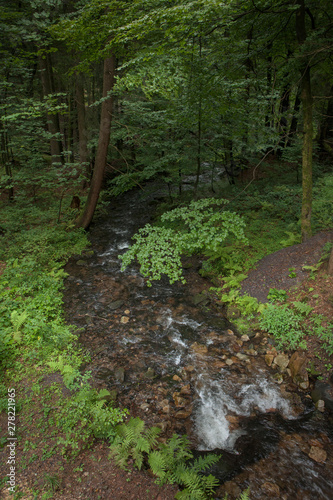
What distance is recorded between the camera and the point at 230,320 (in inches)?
277

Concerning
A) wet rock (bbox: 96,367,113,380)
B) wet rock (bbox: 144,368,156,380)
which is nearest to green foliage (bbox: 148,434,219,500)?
wet rock (bbox: 144,368,156,380)

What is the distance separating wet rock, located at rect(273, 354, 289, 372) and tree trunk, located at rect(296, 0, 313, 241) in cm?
389

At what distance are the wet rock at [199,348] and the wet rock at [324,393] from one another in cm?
230

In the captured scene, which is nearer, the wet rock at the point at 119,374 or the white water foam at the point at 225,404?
the white water foam at the point at 225,404

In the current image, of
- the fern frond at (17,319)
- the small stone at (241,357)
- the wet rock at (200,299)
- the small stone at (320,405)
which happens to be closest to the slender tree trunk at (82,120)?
the wet rock at (200,299)

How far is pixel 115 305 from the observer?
25.5 ft

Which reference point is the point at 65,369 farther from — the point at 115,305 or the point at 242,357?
the point at 242,357

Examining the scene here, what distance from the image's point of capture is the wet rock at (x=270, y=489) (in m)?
3.54

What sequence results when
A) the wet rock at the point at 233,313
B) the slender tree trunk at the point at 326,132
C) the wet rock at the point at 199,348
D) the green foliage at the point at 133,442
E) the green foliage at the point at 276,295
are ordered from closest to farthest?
the green foliage at the point at 133,442 → the wet rock at the point at 199,348 → the green foliage at the point at 276,295 → the wet rock at the point at 233,313 → the slender tree trunk at the point at 326,132

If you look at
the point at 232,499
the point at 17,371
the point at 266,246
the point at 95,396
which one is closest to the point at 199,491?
the point at 232,499

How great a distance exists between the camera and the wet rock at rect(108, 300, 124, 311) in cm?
764

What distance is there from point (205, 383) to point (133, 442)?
1.96 metres

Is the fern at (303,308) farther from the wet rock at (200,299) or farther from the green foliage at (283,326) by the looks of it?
the wet rock at (200,299)

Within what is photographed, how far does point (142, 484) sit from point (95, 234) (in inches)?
402
